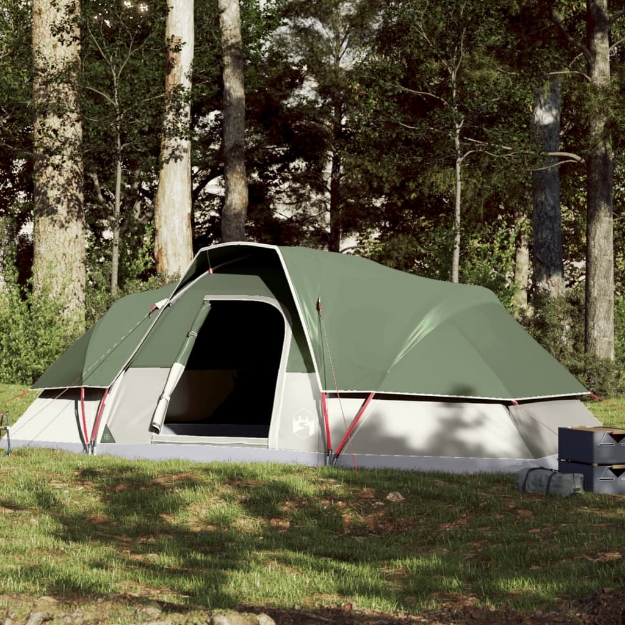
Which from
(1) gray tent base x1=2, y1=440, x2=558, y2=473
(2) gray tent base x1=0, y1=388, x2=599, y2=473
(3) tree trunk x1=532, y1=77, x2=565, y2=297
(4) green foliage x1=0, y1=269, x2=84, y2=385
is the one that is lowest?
(1) gray tent base x1=2, y1=440, x2=558, y2=473

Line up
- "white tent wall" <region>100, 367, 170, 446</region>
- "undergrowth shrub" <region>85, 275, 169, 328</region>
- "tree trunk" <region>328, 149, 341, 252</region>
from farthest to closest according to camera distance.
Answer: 1. "tree trunk" <region>328, 149, 341, 252</region>
2. "undergrowth shrub" <region>85, 275, 169, 328</region>
3. "white tent wall" <region>100, 367, 170, 446</region>

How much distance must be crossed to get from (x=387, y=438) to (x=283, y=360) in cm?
142

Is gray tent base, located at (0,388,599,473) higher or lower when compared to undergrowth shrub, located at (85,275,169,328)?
lower

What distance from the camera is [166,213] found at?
2198 centimetres

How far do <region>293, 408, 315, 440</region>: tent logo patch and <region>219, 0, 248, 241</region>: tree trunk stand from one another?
14047 mm

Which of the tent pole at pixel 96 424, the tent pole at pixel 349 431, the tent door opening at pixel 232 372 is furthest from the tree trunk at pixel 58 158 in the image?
the tent pole at pixel 349 431

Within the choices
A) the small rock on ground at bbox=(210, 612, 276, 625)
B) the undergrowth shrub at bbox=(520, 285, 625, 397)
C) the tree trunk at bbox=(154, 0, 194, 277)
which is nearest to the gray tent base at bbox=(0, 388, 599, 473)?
the small rock on ground at bbox=(210, 612, 276, 625)

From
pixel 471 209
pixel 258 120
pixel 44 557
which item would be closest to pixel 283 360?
pixel 44 557

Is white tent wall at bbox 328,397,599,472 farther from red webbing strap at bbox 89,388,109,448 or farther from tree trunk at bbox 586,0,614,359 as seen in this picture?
tree trunk at bbox 586,0,614,359

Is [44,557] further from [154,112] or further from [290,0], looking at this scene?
[290,0]

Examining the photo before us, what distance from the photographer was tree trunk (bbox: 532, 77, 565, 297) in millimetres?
23047

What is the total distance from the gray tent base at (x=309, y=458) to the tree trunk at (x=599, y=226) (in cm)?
953

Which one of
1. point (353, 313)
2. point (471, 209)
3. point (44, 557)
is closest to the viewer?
point (44, 557)

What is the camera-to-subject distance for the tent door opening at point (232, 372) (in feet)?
46.6
